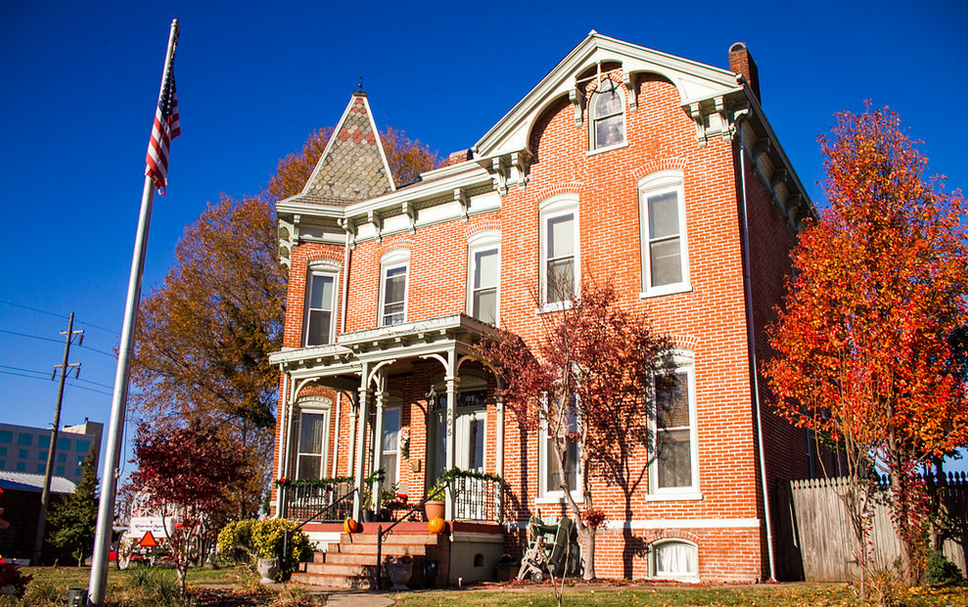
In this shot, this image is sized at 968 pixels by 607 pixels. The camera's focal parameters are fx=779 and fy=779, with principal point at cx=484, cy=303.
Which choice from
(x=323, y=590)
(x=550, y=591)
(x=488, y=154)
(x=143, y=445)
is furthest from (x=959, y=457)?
(x=143, y=445)

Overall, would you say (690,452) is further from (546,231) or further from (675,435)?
(546,231)

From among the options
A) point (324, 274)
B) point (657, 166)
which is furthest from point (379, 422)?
point (657, 166)

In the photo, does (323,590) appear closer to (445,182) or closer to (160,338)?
(445,182)

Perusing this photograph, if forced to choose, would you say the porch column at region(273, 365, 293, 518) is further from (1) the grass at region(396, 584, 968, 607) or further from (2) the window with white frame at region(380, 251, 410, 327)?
(1) the grass at region(396, 584, 968, 607)

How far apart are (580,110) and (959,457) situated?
410 inches

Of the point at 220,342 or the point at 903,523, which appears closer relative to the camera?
the point at 903,523

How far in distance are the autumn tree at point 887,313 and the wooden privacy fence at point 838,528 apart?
373 mm

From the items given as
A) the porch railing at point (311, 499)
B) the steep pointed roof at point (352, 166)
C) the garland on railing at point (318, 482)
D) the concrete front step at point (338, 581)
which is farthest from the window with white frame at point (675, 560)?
the steep pointed roof at point (352, 166)

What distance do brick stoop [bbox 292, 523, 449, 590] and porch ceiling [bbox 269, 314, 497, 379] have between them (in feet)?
11.2

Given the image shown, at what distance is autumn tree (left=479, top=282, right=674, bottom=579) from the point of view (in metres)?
13.8

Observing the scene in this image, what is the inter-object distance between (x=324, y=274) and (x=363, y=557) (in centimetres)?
870

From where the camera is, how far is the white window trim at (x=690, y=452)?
13.4m

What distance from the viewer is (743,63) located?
17406mm

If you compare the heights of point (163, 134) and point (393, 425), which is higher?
point (163, 134)
